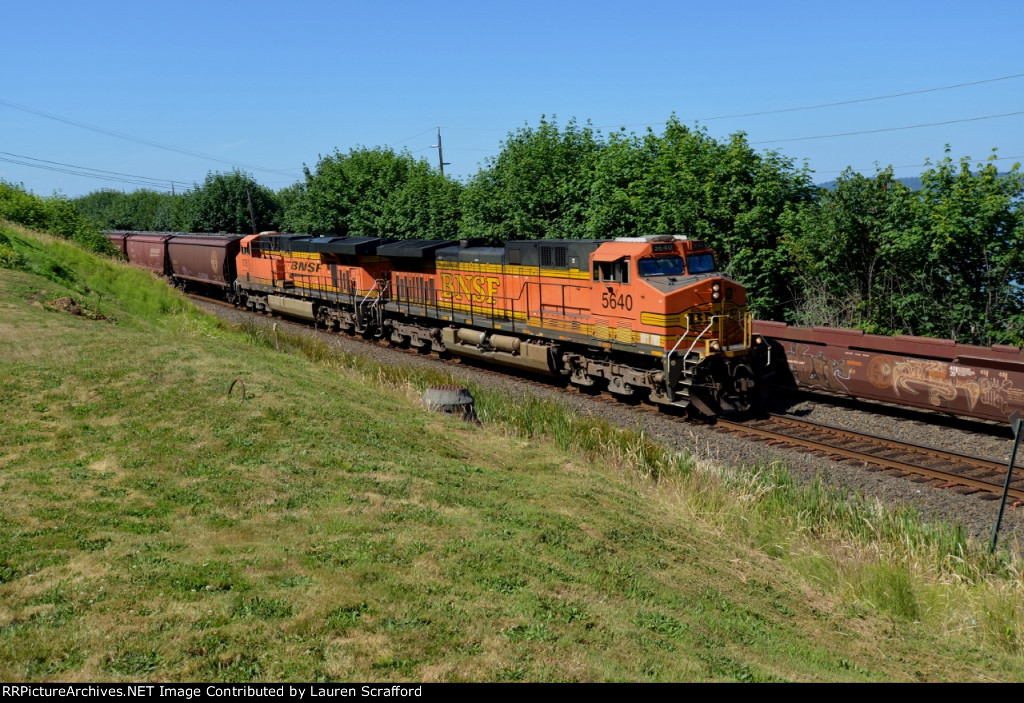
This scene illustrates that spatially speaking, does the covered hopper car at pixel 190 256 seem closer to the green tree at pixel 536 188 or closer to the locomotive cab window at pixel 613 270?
the green tree at pixel 536 188

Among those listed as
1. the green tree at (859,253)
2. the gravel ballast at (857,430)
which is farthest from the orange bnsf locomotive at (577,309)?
the green tree at (859,253)

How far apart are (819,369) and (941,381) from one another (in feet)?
9.95

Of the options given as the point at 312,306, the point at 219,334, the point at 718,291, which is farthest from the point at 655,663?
the point at 312,306

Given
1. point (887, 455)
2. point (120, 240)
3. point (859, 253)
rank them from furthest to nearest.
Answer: point (120, 240), point (859, 253), point (887, 455)

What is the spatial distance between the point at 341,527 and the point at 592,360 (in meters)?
12.4

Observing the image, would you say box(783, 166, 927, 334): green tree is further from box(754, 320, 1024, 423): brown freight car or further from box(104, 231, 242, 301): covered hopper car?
box(104, 231, 242, 301): covered hopper car

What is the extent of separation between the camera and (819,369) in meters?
18.5

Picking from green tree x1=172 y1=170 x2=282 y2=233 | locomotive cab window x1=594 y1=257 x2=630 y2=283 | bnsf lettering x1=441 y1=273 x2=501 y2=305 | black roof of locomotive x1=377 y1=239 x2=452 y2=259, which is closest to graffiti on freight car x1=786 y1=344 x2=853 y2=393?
locomotive cab window x1=594 y1=257 x2=630 y2=283

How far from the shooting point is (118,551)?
278 inches

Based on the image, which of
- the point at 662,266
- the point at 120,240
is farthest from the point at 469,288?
the point at 120,240

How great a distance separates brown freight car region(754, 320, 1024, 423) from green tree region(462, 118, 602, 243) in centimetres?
1077

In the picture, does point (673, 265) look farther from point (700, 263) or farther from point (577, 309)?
point (577, 309)

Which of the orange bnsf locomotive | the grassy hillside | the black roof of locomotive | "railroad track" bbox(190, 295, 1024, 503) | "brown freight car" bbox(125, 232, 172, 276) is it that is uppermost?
"brown freight car" bbox(125, 232, 172, 276)

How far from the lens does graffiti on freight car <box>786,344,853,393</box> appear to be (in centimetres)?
1792
